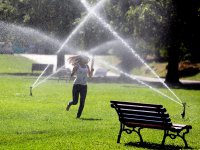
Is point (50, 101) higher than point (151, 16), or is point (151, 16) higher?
point (151, 16)

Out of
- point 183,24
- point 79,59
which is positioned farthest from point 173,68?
point 79,59

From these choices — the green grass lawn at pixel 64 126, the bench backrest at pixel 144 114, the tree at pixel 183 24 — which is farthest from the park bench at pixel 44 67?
the bench backrest at pixel 144 114

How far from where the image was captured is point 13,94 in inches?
1040

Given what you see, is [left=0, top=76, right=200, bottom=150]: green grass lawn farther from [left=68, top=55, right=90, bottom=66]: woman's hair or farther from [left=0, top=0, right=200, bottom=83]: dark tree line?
[left=0, top=0, right=200, bottom=83]: dark tree line

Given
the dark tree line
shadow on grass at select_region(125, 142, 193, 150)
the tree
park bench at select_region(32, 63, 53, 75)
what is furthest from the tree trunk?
shadow on grass at select_region(125, 142, 193, 150)

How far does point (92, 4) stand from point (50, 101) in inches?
782

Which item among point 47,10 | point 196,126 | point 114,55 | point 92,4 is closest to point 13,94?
point 196,126

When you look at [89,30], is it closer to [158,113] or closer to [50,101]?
[50,101]

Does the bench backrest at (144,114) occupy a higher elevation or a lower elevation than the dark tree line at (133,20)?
lower

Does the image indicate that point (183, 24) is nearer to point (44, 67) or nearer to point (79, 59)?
point (44, 67)

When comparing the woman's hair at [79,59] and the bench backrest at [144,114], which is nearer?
the bench backrest at [144,114]

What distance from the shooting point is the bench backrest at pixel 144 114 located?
1226cm

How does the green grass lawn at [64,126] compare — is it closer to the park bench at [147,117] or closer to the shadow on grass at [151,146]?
the shadow on grass at [151,146]

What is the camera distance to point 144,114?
12547 millimetres
